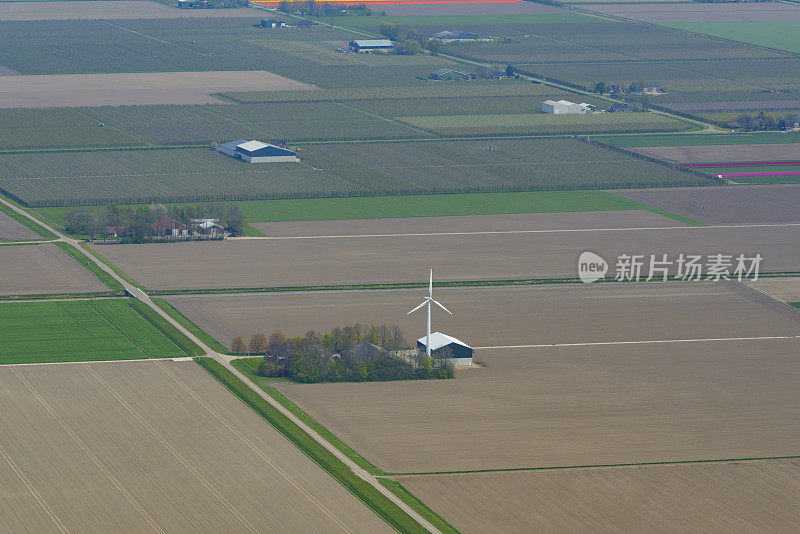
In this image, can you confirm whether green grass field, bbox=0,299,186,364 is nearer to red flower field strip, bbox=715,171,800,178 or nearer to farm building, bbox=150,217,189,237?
farm building, bbox=150,217,189,237

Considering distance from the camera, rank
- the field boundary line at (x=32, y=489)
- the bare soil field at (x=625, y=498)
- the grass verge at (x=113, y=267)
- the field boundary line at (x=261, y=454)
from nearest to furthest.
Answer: the field boundary line at (x=32, y=489), the bare soil field at (x=625, y=498), the field boundary line at (x=261, y=454), the grass verge at (x=113, y=267)

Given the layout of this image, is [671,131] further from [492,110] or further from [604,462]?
[604,462]

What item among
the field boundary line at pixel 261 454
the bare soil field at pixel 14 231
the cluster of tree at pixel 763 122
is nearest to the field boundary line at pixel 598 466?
the field boundary line at pixel 261 454

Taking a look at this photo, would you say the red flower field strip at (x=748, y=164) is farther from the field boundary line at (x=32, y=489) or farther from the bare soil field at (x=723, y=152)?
the field boundary line at (x=32, y=489)

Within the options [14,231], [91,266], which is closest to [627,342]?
[91,266]

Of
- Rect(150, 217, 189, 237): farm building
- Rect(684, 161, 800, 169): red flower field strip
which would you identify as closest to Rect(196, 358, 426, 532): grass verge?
Rect(150, 217, 189, 237): farm building

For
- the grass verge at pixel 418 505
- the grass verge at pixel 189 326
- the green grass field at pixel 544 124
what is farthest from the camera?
the green grass field at pixel 544 124
